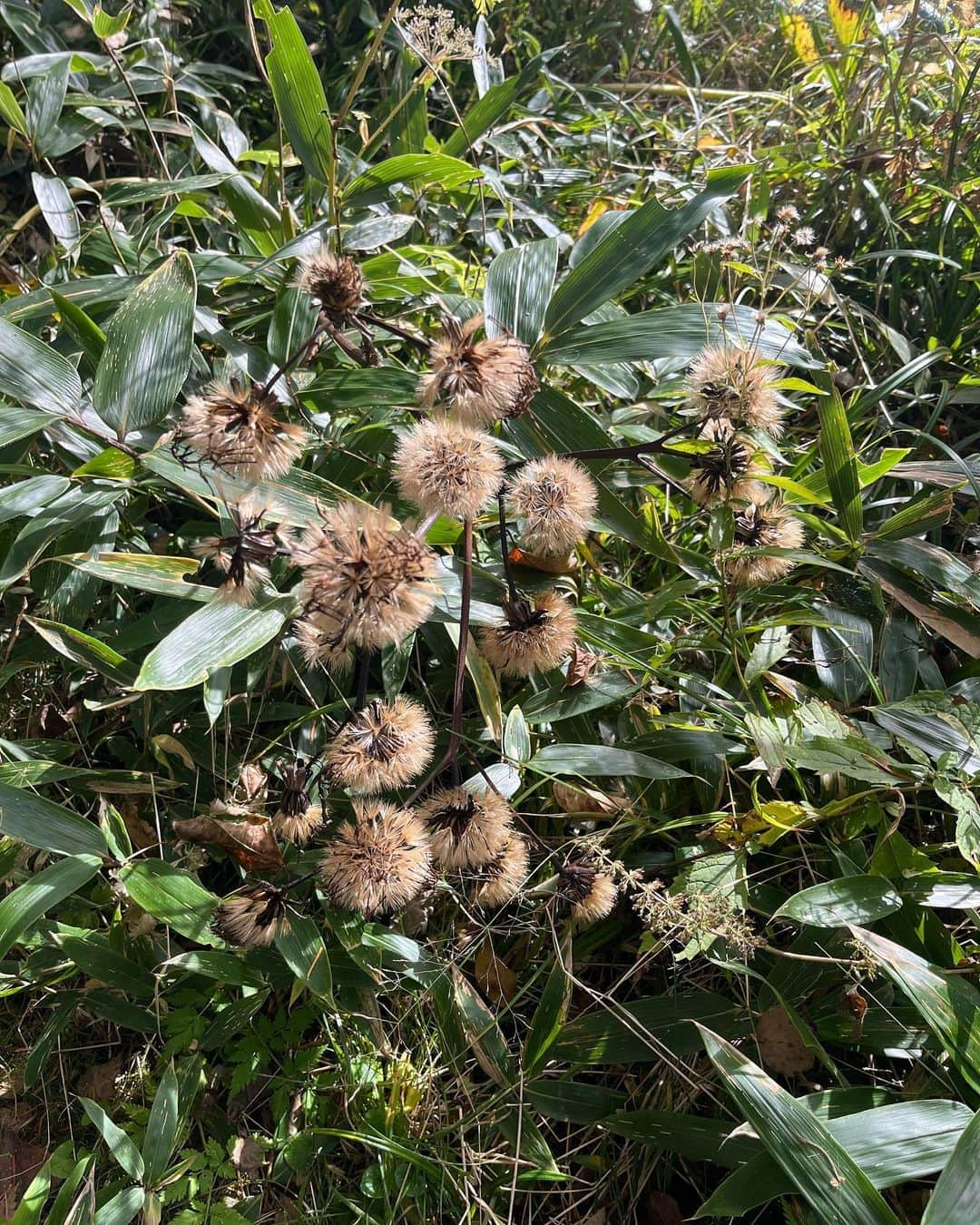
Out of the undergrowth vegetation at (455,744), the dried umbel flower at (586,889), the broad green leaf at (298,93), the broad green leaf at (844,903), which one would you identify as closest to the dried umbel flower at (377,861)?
the undergrowth vegetation at (455,744)

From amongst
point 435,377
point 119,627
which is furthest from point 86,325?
point 435,377

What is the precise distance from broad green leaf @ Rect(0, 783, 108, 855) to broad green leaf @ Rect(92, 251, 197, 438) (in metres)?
0.44

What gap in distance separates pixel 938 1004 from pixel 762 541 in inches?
22.8

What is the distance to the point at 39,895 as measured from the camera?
0.99m

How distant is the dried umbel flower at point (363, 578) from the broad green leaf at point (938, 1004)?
59 cm

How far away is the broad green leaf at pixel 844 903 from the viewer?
1.01 meters

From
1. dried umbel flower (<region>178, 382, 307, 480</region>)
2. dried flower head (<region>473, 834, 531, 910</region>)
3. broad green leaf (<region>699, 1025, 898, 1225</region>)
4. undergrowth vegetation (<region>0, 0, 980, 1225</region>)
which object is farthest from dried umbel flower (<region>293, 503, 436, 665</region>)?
broad green leaf (<region>699, 1025, 898, 1225</region>)

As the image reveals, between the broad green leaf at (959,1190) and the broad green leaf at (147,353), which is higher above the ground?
the broad green leaf at (147,353)

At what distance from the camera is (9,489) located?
3.32 feet

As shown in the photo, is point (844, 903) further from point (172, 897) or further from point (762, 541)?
point (172, 897)

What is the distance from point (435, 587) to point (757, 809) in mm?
550

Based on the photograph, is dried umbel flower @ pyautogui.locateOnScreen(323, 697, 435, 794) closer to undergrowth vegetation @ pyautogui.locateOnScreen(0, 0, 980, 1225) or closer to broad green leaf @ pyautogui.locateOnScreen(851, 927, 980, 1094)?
undergrowth vegetation @ pyautogui.locateOnScreen(0, 0, 980, 1225)

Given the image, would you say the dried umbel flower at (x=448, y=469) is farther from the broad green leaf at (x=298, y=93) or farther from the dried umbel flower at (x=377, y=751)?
the broad green leaf at (x=298, y=93)

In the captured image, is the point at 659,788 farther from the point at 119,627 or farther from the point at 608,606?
the point at 119,627
